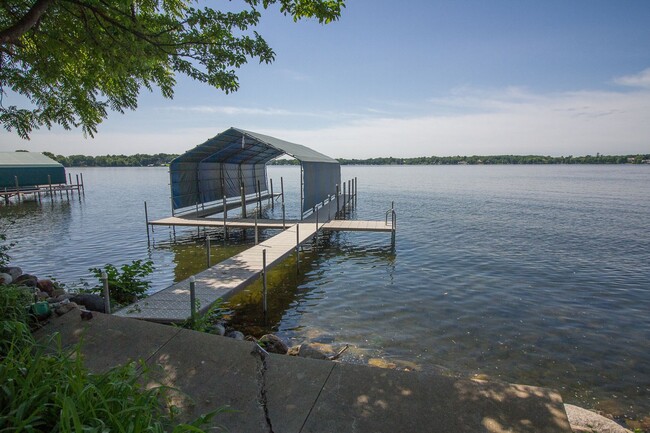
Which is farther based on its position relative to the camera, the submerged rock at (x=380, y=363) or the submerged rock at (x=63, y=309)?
the submerged rock at (x=380, y=363)

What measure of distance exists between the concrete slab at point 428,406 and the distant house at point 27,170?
2070 inches

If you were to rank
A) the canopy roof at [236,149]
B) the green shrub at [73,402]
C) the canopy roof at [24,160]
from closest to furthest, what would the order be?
the green shrub at [73,402] → the canopy roof at [236,149] → the canopy roof at [24,160]

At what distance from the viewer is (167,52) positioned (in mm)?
9812

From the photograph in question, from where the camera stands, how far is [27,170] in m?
47.0

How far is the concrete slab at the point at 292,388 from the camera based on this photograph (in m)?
4.46

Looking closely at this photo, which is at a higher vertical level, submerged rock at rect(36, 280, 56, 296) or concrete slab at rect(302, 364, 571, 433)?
concrete slab at rect(302, 364, 571, 433)

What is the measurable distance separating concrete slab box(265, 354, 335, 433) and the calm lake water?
3637 millimetres

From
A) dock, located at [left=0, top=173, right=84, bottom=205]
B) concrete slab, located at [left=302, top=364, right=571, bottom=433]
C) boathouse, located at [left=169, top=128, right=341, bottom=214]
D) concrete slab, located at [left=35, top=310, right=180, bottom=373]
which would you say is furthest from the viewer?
dock, located at [left=0, top=173, right=84, bottom=205]

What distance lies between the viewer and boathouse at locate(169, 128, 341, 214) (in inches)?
931

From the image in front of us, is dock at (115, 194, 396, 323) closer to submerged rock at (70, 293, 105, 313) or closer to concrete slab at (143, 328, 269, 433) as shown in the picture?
submerged rock at (70, 293, 105, 313)

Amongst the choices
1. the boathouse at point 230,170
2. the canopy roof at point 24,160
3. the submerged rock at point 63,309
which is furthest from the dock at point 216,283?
the canopy roof at point 24,160

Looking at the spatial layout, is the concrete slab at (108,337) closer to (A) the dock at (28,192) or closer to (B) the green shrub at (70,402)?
(B) the green shrub at (70,402)

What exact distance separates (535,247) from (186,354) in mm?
20305

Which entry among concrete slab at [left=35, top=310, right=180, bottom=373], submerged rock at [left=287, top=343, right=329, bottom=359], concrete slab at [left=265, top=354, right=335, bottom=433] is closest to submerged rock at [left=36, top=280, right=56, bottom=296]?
concrete slab at [left=35, top=310, right=180, bottom=373]
